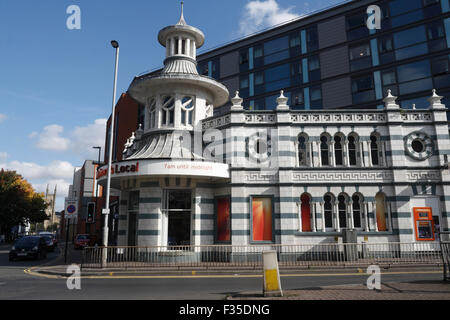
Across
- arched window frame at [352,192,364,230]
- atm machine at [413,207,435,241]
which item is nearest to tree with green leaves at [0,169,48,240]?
arched window frame at [352,192,364,230]

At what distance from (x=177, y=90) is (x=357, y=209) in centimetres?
1391

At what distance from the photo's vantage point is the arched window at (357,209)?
19.6 m

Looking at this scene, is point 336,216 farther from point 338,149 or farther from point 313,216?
point 338,149

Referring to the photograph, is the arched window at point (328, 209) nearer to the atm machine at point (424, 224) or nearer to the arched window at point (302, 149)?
the arched window at point (302, 149)

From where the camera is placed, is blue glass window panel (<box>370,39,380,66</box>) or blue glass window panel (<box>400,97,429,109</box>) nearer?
blue glass window panel (<box>400,97,429,109</box>)

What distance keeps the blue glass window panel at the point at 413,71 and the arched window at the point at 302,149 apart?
791 inches

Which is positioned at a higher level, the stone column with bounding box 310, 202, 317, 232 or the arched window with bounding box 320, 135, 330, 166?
the arched window with bounding box 320, 135, 330, 166

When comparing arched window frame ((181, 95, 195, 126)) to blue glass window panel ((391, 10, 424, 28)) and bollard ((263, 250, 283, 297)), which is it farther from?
blue glass window panel ((391, 10, 424, 28))

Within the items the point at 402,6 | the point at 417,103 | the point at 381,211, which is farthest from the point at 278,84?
the point at 381,211

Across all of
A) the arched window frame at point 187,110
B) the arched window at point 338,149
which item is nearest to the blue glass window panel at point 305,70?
Answer: the arched window at point 338,149

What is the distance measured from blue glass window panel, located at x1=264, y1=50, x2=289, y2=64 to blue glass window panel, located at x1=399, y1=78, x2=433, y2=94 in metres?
14.3

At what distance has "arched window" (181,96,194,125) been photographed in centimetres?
2191

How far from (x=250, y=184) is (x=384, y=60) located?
2565cm

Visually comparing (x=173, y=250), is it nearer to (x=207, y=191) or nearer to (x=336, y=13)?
(x=207, y=191)
